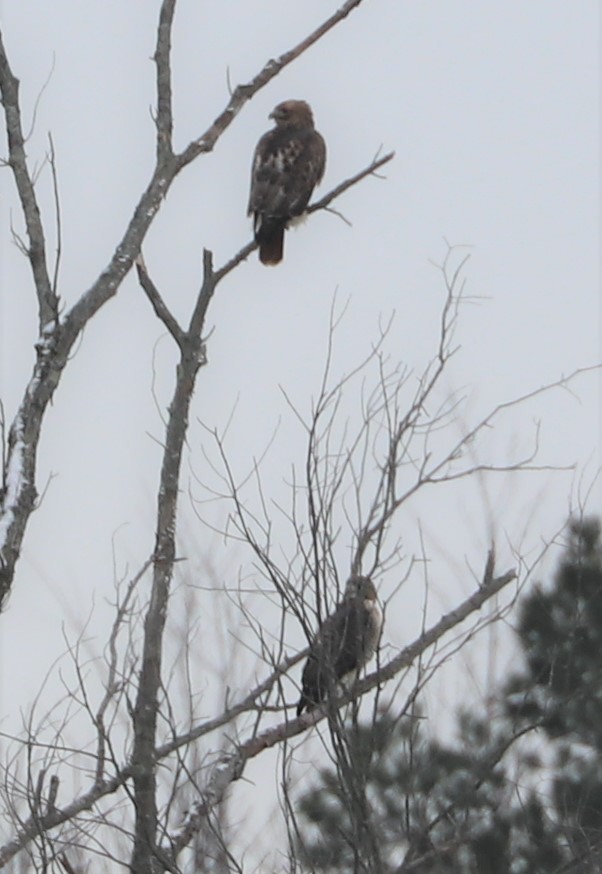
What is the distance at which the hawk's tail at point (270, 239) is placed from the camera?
11.1 metres

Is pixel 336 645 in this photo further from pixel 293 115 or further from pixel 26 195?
pixel 293 115

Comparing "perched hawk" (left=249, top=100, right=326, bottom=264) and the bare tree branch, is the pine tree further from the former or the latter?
the bare tree branch

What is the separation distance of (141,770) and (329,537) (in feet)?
6.11

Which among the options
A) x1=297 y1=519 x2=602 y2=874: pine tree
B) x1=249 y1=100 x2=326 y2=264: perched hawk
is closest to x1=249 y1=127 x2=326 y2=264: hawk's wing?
x1=249 y1=100 x2=326 y2=264: perched hawk

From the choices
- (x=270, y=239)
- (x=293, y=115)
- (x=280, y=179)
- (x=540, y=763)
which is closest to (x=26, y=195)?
(x=270, y=239)

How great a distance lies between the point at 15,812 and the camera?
730cm

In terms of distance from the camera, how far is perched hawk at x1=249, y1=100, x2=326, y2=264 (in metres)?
11.2

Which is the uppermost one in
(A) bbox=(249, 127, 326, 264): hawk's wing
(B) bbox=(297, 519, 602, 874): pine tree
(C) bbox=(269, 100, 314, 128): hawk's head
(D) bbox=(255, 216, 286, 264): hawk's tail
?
(C) bbox=(269, 100, 314, 128): hawk's head

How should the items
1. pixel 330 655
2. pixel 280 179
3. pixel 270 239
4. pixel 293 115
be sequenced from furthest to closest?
1. pixel 293 115
2. pixel 280 179
3. pixel 270 239
4. pixel 330 655

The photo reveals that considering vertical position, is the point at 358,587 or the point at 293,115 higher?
the point at 293,115

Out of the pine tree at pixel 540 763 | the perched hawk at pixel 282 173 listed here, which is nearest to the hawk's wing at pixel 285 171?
the perched hawk at pixel 282 173

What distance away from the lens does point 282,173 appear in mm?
11625

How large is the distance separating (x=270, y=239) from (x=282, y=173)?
623mm

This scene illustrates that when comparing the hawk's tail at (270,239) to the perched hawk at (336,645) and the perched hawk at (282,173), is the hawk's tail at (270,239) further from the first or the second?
the perched hawk at (336,645)
